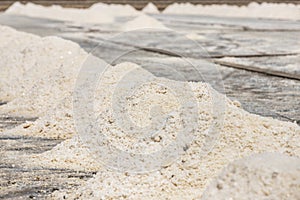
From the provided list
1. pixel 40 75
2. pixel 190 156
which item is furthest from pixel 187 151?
pixel 40 75

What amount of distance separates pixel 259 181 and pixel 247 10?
21832 millimetres

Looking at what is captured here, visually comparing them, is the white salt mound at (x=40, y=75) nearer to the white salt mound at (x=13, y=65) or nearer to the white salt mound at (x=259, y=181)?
the white salt mound at (x=13, y=65)

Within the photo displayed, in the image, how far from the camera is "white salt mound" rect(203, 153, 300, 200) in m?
1.94

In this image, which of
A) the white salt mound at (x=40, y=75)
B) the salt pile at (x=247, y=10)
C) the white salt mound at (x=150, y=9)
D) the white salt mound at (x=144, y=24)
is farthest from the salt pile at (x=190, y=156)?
the white salt mound at (x=150, y=9)

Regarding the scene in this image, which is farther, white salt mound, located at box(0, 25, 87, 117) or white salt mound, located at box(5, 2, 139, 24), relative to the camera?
white salt mound, located at box(5, 2, 139, 24)

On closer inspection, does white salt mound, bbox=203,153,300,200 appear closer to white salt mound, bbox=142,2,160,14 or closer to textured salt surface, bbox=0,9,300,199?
textured salt surface, bbox=0,9,300,199

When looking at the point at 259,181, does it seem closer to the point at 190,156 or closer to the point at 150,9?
the point at 190,156

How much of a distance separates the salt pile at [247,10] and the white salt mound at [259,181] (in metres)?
17.3

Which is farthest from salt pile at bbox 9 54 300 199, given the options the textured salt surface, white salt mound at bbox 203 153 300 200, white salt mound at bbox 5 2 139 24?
white salt mound at bbox 5 2 139 24

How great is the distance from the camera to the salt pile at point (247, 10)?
1980 centimetres

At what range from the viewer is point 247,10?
75.7 ft

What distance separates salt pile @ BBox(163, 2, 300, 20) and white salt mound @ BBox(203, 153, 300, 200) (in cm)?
1733

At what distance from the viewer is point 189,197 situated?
237 centimetres

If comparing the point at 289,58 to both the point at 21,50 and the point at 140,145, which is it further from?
the point at 140,145
